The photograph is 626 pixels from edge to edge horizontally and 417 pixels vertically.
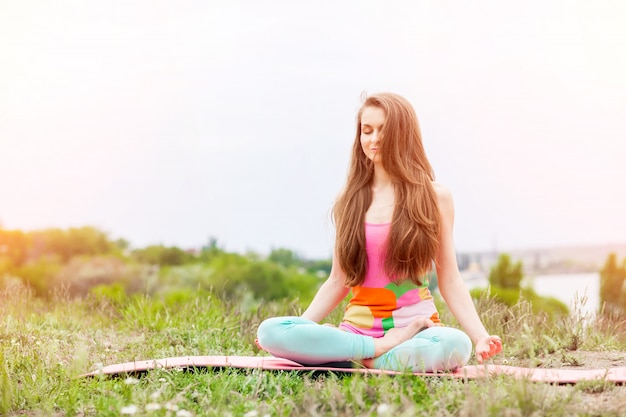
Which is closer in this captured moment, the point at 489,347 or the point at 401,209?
the point at 489,347

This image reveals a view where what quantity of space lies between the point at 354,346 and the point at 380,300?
0.31m

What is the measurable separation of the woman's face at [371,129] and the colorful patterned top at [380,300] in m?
0.41

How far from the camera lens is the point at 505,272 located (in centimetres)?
1486

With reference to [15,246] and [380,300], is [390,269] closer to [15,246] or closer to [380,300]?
[380,300]

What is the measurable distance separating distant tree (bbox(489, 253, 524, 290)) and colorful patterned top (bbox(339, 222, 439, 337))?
11042 millimetres

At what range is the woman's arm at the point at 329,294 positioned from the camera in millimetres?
4320

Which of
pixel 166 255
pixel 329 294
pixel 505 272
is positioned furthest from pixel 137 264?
pixel 329 294

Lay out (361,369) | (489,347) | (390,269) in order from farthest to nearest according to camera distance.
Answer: (390,269) → (489,347) → (361,369)

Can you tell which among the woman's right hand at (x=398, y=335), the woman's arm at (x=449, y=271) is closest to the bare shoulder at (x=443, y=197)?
the woman's arm at (x=449, y=271)

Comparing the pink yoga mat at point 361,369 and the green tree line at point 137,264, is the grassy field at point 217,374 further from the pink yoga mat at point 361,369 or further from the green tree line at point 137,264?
the green tree line at point 137,264

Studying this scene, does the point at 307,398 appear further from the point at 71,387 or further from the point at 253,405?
the point at 71,387

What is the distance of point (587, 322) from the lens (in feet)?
19.3

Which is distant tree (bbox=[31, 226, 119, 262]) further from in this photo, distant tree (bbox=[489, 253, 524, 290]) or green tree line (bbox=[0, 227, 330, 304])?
distant tree (bbox=[489, 253, 524, 290])

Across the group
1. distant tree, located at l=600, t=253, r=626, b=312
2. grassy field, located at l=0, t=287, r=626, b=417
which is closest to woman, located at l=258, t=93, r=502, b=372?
grassy field, located at l=0, t=287, r=626, b=417
